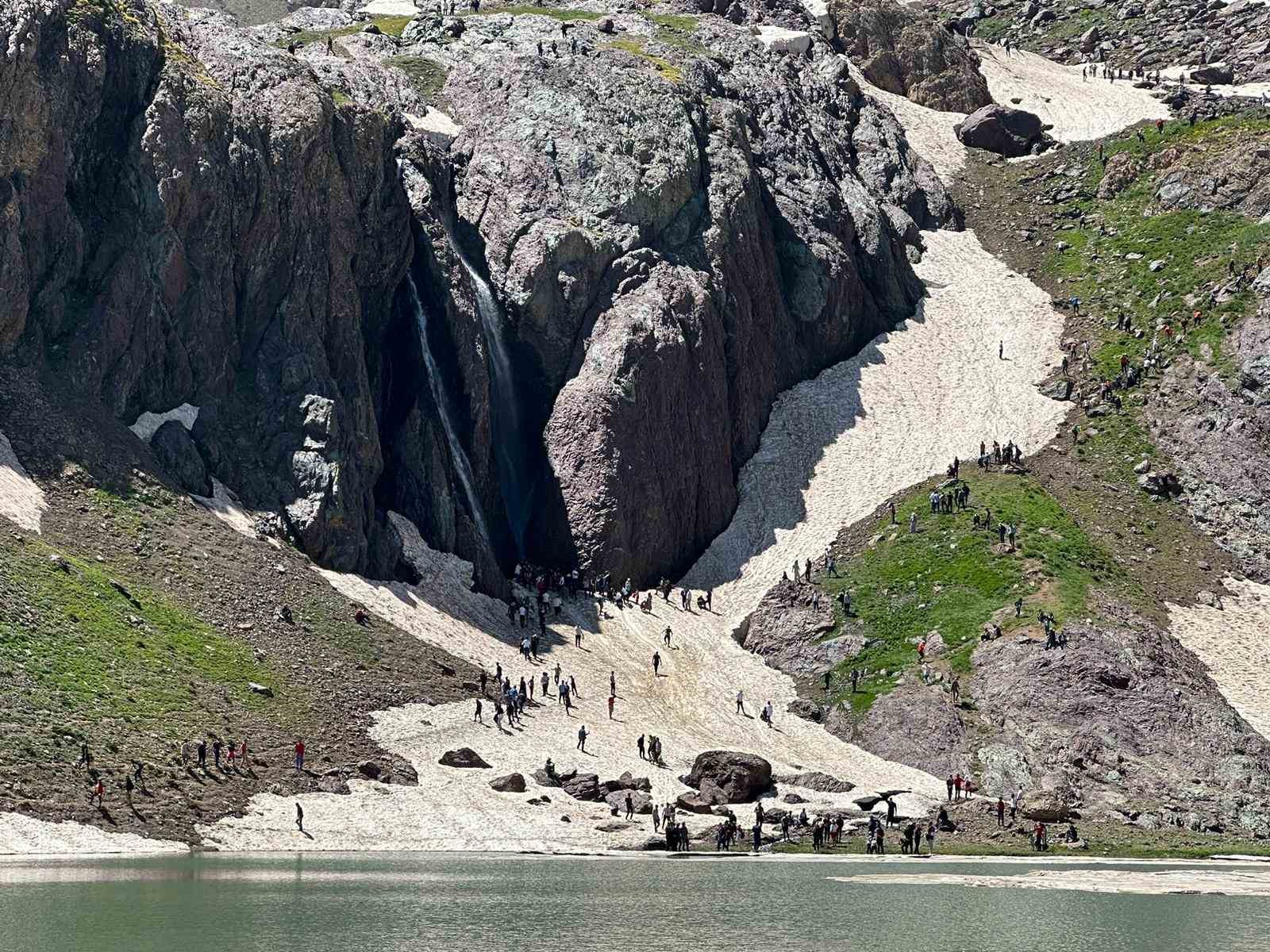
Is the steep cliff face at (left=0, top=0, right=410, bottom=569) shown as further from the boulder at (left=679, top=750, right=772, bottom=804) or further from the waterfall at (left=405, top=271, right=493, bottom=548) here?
the boulder at (left=679, top=750, right=772, bottom=804)

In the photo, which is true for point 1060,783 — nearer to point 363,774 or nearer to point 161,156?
point 363,774

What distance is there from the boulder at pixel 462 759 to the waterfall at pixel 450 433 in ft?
81.3

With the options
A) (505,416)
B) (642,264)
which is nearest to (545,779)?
(505,416)

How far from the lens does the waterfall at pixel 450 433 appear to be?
104750 millimetres

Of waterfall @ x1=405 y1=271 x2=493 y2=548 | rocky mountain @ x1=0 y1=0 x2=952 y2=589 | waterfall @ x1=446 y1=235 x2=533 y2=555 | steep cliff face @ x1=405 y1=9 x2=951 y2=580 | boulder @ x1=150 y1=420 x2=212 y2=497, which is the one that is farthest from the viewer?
waterfall @ x1=446 y1=235 x2=533 y2=555

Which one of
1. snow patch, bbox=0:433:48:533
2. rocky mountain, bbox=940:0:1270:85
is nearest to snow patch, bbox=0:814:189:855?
snow patch, bbox=0:433:48:533

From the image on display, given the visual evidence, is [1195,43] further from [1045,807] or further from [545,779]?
[545,779]

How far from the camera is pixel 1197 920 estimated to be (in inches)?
2178

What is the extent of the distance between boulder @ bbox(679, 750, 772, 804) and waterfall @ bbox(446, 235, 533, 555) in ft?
95.3

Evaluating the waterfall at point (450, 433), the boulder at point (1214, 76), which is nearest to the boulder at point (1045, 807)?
the waterfall at point (450, 433)

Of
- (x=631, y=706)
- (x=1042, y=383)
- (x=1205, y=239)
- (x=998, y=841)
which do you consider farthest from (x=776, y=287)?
(x=998, y=841)

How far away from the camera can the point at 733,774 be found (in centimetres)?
8231

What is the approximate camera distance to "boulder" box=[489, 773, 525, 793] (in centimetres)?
7844

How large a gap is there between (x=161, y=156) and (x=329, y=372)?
14759 mm
